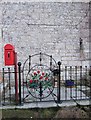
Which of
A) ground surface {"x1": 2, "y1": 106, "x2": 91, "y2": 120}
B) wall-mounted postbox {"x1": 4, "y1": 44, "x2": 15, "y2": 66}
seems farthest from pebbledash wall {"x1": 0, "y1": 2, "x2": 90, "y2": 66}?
ground surface {"x1": 2, "y1": 106, "x2": 91, "y2": 120}

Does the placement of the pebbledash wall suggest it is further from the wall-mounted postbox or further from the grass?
the grass

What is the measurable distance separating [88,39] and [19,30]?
213 centimetres

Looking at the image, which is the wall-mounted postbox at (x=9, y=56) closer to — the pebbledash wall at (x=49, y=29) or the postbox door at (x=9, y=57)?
the postbox door at (x=9, y=57)

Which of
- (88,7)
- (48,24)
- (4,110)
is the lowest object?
(4,110)

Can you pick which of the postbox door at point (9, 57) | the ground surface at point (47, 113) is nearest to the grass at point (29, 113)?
the ground surface at point (47, 113)

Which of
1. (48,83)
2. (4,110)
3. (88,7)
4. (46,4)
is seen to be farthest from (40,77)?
(88,7)

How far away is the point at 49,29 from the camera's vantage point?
20.9ft

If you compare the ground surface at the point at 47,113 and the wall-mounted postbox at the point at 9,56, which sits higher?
the wall-mounted postbox at the point at 9,56

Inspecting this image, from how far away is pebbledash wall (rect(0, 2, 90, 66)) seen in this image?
20.5 feet

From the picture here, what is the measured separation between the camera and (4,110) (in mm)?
3721


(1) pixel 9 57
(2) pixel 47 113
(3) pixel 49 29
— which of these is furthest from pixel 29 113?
(3) pixel 49 29

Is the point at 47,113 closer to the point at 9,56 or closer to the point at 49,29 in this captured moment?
the point at 9,56

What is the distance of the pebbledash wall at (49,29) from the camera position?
20.5ft

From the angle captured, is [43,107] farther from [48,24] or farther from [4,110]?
[48,24]
